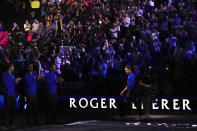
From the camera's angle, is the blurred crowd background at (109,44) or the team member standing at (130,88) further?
the blurred crowd background at (109,44)

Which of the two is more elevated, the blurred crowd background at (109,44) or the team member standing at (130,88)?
the blurred crowd background at (109,44)

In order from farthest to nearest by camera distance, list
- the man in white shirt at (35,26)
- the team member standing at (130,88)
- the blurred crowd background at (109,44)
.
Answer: the man in white shirt at (35,26)
the blurred crowd background at (109,44)
the team member standing at (130,88)

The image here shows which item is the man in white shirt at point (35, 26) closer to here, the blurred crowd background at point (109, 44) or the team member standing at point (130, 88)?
the blurred crowd background at point (109, 44)

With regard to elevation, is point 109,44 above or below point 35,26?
below

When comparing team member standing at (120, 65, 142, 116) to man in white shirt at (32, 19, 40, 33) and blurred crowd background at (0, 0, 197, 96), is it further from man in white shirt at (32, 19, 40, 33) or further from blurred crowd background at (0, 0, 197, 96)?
man in white shirt at (32, 19, 40, 33)

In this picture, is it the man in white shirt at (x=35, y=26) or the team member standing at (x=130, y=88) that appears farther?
the man in white shirt at (x=35, y=26)

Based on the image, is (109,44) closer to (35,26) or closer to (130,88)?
(35,26)

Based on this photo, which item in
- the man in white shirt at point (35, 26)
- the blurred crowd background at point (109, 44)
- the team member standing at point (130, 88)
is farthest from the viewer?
the man in white shirt at point (35, 26)

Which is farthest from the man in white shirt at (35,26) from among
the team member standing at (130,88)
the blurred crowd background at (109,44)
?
the team member standing at (130,88)

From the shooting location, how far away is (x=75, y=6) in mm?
20688

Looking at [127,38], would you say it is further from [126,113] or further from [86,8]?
[126,113]

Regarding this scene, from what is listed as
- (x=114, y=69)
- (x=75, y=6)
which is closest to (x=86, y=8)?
(x=75, y=6)

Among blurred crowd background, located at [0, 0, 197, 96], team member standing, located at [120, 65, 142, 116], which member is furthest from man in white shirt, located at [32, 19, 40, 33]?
team member standing, located at [120, 65, 142, 116]

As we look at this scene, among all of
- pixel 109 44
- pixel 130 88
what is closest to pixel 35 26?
pixel 109 44
